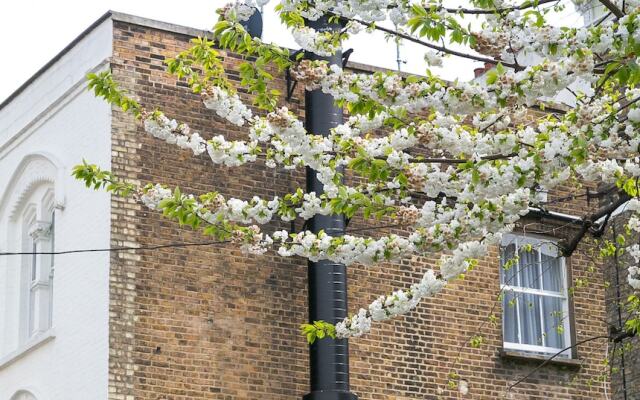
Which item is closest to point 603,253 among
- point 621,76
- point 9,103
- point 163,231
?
point 163,231

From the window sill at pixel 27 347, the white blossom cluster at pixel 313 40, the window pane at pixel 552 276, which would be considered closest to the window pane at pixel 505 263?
the window pane at pixel 552 276

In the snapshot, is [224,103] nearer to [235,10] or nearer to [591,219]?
[235,10]

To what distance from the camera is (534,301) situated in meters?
20.2

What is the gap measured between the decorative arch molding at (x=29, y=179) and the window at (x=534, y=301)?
5.97 m

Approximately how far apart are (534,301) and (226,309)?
4750 mm

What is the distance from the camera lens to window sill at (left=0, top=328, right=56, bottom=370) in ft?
59.2

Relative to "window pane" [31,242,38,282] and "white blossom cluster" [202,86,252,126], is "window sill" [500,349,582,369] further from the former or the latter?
"white blossom cluster" [202,86,252,126]

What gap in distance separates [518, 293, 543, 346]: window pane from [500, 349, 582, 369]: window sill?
337mm

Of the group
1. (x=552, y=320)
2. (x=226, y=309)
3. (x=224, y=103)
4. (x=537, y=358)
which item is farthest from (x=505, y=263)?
(x=224, y=103)

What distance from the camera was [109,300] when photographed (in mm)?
16859

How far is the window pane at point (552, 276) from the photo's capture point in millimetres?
20391

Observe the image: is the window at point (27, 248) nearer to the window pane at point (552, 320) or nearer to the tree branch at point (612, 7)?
the window pane at point (552, 320)

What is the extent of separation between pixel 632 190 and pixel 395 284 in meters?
6.92

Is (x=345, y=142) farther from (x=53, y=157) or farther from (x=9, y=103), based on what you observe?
(x=9, y=103)
